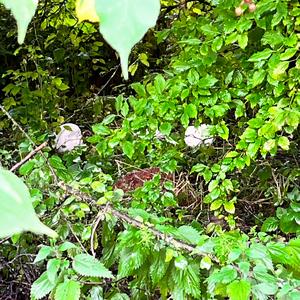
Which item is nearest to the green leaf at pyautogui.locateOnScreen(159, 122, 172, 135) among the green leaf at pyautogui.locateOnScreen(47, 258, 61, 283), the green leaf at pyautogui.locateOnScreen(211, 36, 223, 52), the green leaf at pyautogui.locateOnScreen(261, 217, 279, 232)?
the green leaf at pyautogui.locateOnScreen(211, 36, 223, 52)

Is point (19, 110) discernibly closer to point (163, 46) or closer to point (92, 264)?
point (163, 46)

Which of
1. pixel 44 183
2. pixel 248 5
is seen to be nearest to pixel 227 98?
pixel 248 5

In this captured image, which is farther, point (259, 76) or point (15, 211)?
point (259, 76)

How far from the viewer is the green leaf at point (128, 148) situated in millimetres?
1583

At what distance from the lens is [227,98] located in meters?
1.55

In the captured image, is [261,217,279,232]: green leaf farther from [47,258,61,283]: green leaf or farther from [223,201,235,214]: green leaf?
[47,258,61,283]: green leaf

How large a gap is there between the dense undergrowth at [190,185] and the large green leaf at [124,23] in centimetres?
79

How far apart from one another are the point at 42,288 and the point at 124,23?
0.97m

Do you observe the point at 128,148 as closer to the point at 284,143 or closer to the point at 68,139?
the point at 284,143

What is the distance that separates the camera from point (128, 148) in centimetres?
159

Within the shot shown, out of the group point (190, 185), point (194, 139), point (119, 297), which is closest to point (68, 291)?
point (119, 297)

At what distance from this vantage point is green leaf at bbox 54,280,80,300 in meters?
1.05

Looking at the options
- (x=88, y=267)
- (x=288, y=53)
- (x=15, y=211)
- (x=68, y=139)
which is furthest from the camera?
(x=68, y=139)

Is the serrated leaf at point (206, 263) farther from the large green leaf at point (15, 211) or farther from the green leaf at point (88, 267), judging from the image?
the large green leaf at point (15, 211)
